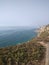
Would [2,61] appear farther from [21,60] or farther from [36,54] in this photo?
[36,54]

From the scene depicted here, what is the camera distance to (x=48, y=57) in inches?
484

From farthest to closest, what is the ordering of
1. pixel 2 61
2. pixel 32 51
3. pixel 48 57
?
1. pixel 32 51
2. pixel 48 57
3. pixel 2 61

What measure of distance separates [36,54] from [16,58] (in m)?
2.10

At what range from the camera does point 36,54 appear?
12523 mm

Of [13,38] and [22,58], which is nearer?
[22,58]

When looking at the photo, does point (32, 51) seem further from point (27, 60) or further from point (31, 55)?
point (27, 60)

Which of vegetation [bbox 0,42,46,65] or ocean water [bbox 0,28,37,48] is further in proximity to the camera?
ocean water [bbox 0,28,37,48]

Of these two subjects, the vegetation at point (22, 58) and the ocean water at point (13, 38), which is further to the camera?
the ocean water at point (13, 38)

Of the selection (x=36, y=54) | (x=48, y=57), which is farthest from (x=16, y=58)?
(x=48, y=57)

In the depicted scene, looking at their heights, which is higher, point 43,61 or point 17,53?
point 17,53

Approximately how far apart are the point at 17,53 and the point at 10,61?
164 cm

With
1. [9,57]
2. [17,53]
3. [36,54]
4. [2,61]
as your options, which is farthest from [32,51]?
[2,61]

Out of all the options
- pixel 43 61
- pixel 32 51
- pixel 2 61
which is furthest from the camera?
pixel 32 51

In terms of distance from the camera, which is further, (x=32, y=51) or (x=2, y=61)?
(x=32, y=51)
